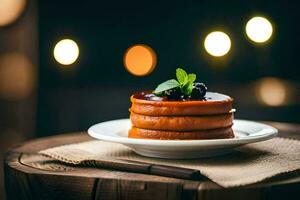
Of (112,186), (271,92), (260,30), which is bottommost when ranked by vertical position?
(271,92)

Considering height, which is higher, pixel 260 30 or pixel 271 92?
pixel 260 30

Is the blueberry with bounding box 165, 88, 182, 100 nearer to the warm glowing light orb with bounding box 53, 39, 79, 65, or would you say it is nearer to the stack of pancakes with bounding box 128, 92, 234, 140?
the stack of pancakes with bounding box 128, 92, 234, 140

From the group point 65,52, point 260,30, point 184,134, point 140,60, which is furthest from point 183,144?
point 140,60

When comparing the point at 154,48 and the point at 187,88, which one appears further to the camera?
the point at 154,48

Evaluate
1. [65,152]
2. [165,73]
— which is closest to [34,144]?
[65,152]

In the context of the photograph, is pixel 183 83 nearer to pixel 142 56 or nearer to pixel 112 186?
pixel 112 186

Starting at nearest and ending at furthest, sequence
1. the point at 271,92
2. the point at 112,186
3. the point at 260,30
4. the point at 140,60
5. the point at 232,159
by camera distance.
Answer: the point at 112,186
the point at 232,159
the point at 260,30
the point at 271,92
the point at 140,60

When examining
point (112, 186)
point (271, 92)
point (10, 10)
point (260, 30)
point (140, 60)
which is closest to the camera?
point (112, 186)

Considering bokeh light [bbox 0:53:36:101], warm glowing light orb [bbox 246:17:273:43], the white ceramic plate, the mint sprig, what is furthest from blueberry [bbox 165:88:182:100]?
warm glowing light orb [bbox 246:17:273:43]
